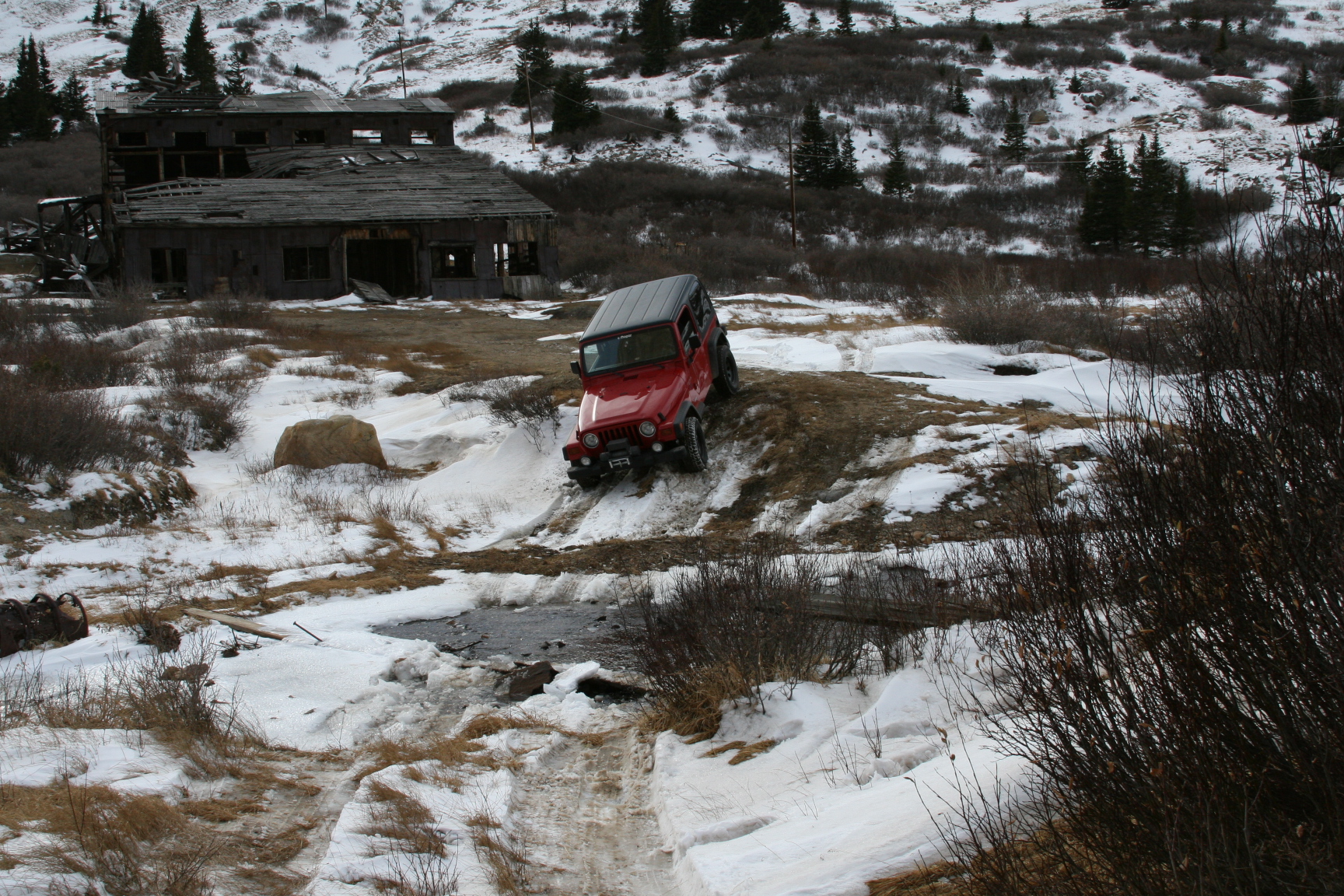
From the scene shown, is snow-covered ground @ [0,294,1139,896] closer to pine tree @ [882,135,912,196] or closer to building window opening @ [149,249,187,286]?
building window opening @ [149,249,187,286]

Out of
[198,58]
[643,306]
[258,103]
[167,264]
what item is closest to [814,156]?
[258,103]

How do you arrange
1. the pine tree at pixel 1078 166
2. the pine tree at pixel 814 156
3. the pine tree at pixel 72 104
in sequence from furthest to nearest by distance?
the pine tree at pixel 72 104 → the pine tree at pixel 814 156 → the pine tree at pixel 1078 166

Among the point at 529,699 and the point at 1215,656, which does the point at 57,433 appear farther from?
the point at 1215,656

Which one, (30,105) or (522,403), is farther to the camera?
(30,105)

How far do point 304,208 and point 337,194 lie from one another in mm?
1423

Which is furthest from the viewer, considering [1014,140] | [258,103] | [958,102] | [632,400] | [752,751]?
[958,102]

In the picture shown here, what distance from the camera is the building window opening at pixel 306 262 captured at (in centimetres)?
3025

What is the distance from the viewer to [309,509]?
1167cm

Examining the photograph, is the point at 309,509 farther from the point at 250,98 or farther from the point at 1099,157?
the point at 1099,157

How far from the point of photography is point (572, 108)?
5628cm

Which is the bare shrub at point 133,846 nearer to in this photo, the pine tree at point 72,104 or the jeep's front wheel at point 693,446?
the jeep's front wheel at point 693,446

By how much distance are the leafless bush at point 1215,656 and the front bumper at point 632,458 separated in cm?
801

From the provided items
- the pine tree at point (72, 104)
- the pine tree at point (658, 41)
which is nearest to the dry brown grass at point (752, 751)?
the pine tree at point (658, 41)

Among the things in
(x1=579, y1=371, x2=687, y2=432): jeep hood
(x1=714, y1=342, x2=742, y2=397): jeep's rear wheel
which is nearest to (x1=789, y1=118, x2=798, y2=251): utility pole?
(x1=714, y1=342, x2=742, y2=397): jeep's rear wheel
